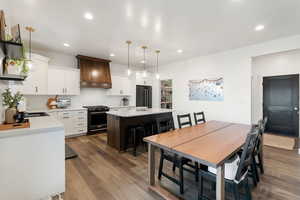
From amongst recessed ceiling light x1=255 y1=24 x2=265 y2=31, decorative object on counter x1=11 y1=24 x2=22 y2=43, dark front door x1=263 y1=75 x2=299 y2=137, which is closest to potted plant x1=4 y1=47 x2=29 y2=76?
decorative object on counter x1=11 y1=24 x2=22 y2=43

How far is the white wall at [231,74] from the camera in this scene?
12.3ft

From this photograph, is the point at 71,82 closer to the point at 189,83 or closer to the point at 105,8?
the point at 105,8

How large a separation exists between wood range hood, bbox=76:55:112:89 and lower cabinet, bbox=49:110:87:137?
997mm

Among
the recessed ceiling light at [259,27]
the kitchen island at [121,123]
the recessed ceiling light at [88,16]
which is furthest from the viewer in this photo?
the kitchen island at [121,123]

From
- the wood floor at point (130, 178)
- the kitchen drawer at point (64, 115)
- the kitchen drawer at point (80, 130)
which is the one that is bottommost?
the wood floor at point (130, 178)

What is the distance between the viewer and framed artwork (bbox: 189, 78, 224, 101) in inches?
180

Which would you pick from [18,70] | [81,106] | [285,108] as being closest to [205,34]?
[18,70]

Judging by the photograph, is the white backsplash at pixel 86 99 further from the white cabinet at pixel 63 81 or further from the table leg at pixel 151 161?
the table leg at pixel 151 161

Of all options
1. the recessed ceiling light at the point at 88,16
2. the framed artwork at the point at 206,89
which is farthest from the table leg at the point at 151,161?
the framed artwork at the point at 206,89

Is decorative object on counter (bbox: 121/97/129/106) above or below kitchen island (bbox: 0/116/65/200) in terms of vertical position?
above

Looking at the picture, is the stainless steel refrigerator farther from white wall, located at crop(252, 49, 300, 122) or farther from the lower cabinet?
white wall, located at crop(252, 49, 300, 122)

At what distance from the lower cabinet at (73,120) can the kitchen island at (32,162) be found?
10.0 feet

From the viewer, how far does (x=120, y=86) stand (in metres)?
6.04

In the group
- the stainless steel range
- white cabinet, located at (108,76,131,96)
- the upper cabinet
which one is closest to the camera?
the stainless steel range
